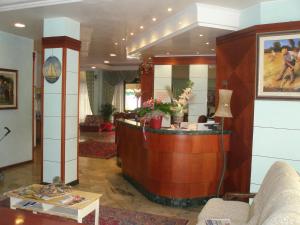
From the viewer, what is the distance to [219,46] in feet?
15.6

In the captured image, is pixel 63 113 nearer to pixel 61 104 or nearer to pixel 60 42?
pixel 61 104

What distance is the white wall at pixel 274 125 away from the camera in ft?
12.0

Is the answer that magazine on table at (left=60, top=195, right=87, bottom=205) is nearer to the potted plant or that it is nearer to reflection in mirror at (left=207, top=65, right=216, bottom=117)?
the potted plant

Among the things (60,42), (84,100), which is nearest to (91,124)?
(84,100)

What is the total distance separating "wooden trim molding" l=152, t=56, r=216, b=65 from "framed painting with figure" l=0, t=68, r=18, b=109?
3429 millimetres

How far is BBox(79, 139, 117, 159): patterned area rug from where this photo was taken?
7.48 meters

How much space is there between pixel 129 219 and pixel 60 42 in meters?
2.96

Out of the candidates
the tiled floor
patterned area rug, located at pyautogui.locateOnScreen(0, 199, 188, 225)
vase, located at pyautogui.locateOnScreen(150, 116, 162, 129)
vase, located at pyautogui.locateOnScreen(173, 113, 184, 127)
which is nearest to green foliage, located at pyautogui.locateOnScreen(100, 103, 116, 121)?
the tiled floor

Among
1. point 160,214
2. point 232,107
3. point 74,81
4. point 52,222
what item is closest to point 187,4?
point 232,107

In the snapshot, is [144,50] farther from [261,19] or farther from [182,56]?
[261,19]

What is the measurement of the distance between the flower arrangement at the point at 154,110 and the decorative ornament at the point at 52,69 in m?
1.51

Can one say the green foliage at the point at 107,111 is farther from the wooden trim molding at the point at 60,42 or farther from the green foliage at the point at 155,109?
the green foliage at the point at 155,109

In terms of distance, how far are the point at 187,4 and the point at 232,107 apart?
1654 mm

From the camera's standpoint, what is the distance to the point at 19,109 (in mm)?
6273
